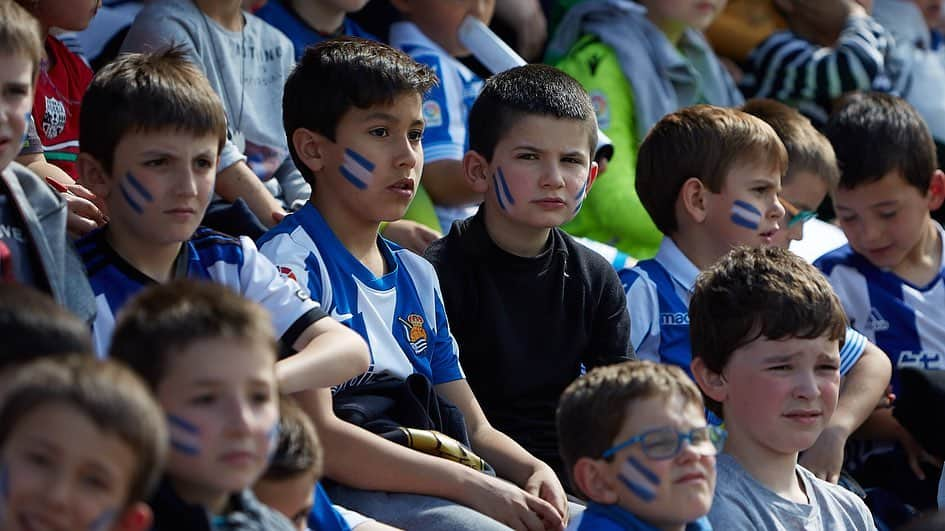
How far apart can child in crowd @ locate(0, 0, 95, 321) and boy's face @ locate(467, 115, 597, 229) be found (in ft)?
4.50

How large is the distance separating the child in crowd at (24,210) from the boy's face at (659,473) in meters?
1.06

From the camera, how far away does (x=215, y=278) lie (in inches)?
122

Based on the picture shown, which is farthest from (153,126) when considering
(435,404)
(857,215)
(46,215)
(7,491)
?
(857,215)

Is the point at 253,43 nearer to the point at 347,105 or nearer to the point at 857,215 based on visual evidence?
the point at 347,105

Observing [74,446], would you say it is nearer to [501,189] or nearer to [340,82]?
[340,82]

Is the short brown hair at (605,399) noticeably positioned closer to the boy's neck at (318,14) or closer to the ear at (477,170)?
the ear at (477,170)

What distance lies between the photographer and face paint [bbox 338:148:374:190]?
3590 mm

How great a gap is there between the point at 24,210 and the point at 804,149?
2701 millimetres

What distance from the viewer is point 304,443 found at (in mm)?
2625

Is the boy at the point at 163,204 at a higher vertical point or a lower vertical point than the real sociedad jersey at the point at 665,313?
higher

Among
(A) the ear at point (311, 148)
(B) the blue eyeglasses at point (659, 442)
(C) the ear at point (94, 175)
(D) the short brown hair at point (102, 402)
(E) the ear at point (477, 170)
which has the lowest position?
(E) the ear at point (477, 170)

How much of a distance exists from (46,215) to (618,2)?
11.1ft

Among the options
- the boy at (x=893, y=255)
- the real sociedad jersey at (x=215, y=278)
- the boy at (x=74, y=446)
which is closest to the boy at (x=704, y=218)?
the boy at (x=893, y=255)

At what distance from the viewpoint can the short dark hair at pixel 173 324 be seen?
2354 mm
